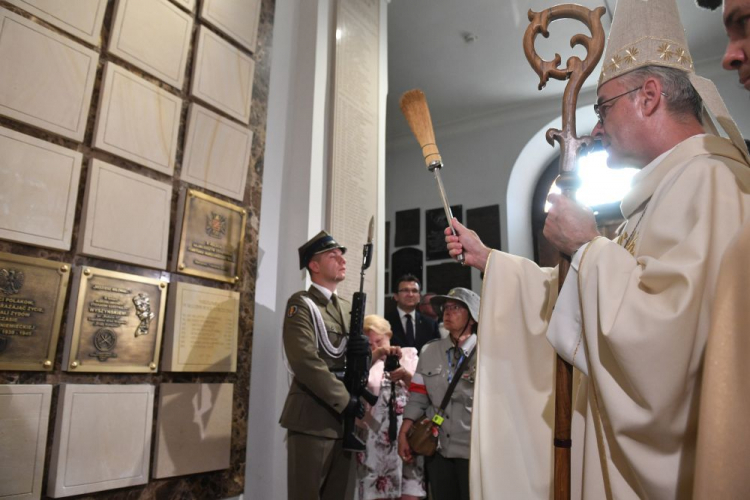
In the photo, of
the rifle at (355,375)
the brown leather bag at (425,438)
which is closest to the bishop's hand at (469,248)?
the rifle at (355,375)

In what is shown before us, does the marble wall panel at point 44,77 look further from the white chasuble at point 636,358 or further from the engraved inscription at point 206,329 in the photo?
the white chasuble at point 636,358

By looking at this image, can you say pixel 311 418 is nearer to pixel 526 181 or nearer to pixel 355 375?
pixel 355 375

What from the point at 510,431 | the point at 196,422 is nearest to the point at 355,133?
the point at 196,422

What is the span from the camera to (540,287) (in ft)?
5.90

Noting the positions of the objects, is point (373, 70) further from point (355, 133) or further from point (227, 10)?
point (227, 10)

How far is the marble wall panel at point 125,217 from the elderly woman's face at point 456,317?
1.83 m

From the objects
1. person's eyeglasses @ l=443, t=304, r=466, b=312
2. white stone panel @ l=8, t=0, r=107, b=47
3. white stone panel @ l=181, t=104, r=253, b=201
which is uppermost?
white stone panel @ l=8, t=0, r=107, b=47

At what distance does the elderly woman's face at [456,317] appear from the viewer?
12.0 feet

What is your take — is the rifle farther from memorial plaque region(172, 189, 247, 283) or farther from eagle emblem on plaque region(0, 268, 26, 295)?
eagle emblem on plaque region(0, 268, 26, 295)

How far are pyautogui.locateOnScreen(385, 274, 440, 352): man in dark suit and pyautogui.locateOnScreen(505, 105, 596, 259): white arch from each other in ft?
8.82

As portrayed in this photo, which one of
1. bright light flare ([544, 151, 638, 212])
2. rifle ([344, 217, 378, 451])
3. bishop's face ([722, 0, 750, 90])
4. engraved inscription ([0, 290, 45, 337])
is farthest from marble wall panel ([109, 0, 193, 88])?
bright light flare ([544, 151, 638, 212])

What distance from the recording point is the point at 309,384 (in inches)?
118

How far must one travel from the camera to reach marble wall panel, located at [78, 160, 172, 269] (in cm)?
274

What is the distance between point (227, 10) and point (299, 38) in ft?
2.57
